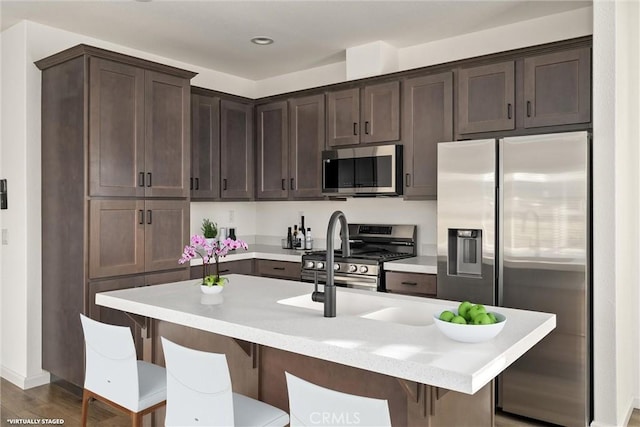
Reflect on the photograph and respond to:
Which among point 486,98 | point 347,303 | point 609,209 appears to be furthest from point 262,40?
point 609,209

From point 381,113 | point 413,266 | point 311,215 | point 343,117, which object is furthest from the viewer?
point 311,215

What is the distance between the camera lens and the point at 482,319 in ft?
5.35

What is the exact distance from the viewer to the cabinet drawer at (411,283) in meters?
3.54

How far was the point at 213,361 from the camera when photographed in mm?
1697

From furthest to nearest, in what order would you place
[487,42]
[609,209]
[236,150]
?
[236,150], [487,42], [609,209]

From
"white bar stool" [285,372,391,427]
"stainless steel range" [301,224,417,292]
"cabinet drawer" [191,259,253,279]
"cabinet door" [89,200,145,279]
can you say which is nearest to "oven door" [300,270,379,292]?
"stainless steel range" [301,224,417,292]

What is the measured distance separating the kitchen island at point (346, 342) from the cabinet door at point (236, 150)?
203 cm

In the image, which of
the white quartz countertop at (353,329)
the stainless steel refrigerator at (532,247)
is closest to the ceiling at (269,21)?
the stainless steel refrigerator at (532,247)

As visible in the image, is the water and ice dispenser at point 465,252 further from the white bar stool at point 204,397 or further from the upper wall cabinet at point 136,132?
the upper wall cabinet at point 136,132

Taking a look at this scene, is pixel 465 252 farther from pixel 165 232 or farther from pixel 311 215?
pixel 165 232

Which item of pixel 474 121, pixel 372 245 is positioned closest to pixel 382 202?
pixel 372 245

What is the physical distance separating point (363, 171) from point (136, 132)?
1.73m
